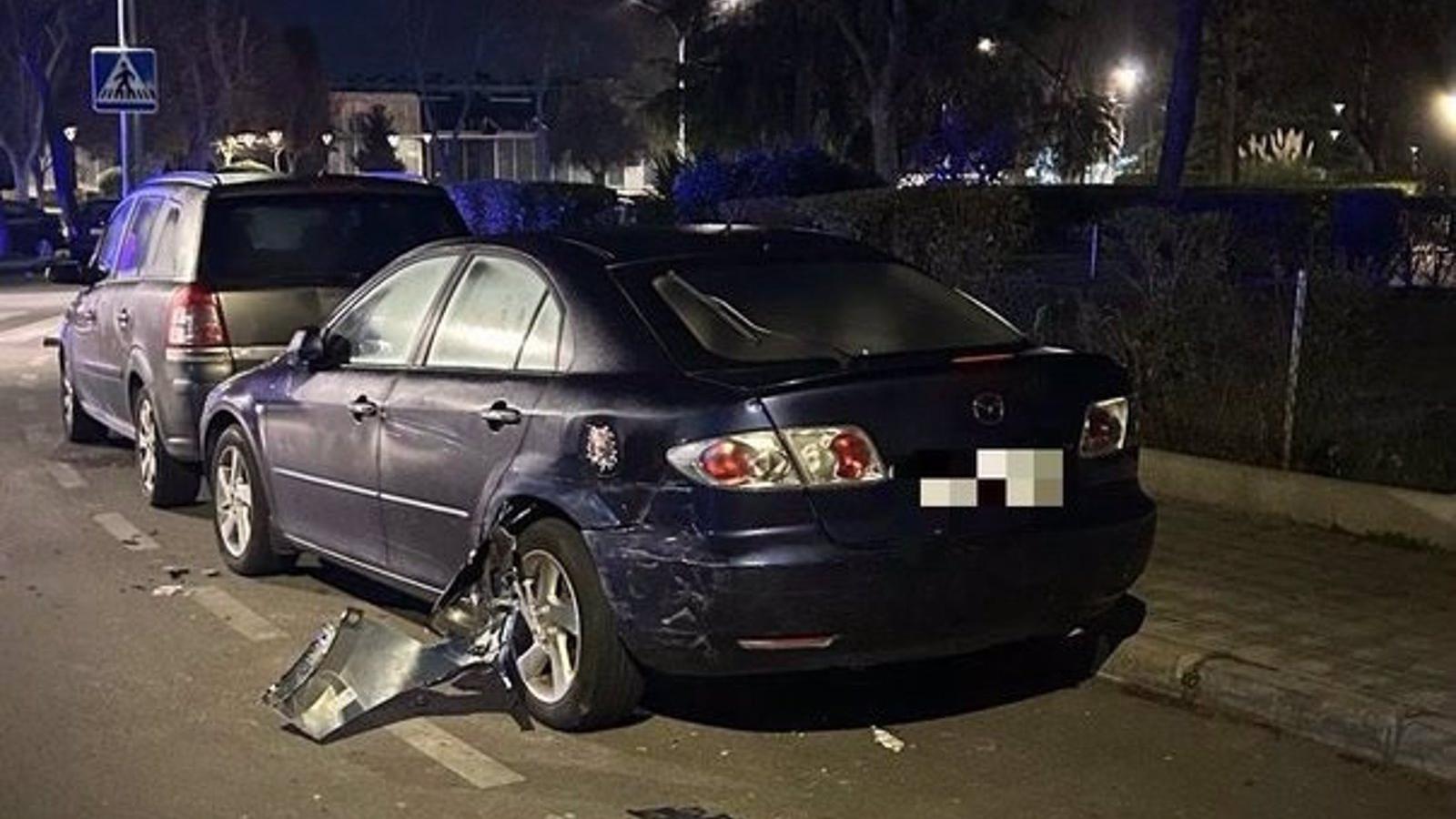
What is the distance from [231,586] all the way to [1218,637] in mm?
4268

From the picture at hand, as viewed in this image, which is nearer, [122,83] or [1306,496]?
[1306,496]

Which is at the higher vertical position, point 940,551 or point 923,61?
point 923,61

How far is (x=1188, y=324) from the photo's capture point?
9.56 meters

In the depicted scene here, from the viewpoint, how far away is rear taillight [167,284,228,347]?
934 centimetres

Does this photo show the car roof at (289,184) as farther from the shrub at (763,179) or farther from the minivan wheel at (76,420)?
the shrub at (763,179)

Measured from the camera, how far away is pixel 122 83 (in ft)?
66.0

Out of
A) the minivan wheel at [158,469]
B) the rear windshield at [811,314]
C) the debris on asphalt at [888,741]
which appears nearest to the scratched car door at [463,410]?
the rear windshield at [811,314]

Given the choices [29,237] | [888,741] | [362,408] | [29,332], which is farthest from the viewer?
[29,237]

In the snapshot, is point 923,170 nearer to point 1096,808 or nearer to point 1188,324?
point 1188,324

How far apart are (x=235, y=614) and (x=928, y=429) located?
11.4 ft

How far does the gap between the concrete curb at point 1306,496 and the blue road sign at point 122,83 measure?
1454cm

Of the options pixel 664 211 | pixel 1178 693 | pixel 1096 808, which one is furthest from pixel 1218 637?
pixel 664 211

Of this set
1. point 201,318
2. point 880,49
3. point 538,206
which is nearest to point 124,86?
point 201,318

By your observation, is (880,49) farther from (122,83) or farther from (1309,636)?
(1309,636)
